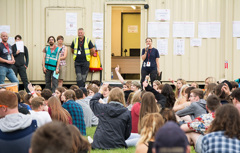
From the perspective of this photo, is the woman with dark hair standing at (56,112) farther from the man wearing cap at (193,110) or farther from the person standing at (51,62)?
the person standing at (51,62)

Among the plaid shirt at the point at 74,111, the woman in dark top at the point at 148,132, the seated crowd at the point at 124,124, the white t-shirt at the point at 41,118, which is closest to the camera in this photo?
the seated crowd at the point at 124,124

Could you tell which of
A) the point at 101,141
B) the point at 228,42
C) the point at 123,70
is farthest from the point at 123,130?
the point at 123,70

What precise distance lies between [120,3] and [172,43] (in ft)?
7.39

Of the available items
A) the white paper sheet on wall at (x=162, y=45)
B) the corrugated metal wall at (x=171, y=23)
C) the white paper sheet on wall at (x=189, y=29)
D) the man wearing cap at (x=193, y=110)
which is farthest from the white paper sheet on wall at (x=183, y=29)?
the man wearing cap at (x=193, y=110)

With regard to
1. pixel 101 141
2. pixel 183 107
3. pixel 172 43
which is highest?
pixel 172 43

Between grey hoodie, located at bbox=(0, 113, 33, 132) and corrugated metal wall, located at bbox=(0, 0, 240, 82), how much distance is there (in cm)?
998

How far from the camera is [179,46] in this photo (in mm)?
14461

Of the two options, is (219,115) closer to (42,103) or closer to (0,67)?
(42,103)

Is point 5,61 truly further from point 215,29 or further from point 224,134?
point 224,134

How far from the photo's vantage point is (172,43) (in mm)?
14438

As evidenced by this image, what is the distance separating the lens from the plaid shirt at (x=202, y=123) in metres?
5.43

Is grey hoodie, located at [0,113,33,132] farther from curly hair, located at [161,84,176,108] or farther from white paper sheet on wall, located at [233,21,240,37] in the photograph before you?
white paper sheet on wall, located at [233,21,240,37]

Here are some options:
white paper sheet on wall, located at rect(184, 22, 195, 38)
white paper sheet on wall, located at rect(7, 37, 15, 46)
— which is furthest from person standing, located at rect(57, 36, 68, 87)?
white paper sheet on wall, located at rect(184, 22, 195, 38)

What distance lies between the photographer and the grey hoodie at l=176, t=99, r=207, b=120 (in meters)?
6.71
